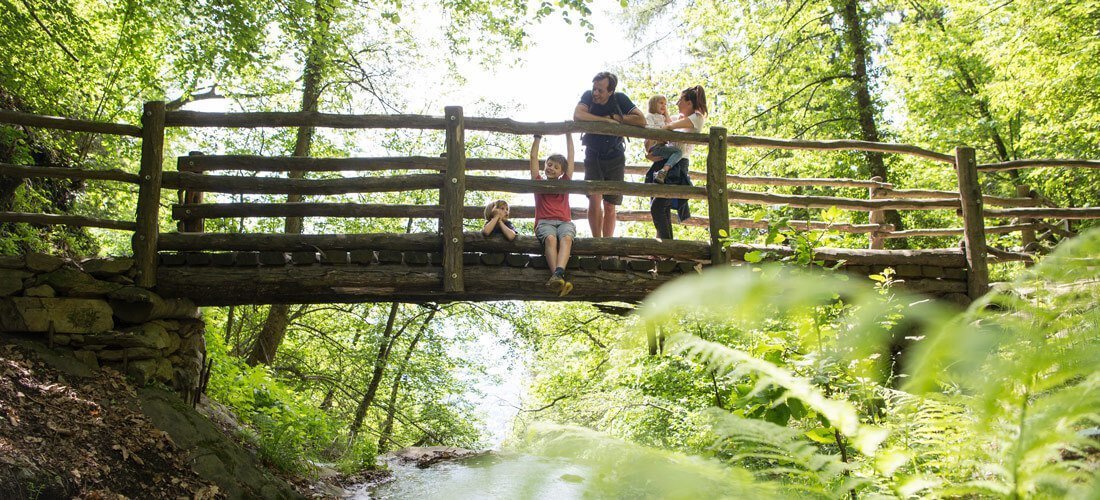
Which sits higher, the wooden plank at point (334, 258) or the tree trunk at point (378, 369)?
the wooden plank at point (334, 258)

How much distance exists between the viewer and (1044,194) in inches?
575

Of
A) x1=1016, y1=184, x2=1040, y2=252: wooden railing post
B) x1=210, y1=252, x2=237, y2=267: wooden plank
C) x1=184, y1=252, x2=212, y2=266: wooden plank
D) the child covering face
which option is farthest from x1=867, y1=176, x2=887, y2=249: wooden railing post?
x1=184, y1=252, x2=212, y2=266: wooden plank

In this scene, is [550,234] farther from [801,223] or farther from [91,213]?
[91,213]

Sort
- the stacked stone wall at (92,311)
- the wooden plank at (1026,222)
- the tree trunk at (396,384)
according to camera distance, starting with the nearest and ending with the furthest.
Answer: the stacked stone wall at (92,311)
the wooden plank at (1026,222)
the tree trunk at (396,384)

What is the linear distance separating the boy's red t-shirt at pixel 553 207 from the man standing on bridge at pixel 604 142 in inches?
14.2

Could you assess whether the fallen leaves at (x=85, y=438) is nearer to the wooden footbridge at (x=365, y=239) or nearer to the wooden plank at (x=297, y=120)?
the wooden footbridge at (x=365, y=239)

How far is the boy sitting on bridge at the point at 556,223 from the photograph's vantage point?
18.3 ft

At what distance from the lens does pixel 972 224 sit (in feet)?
22.1

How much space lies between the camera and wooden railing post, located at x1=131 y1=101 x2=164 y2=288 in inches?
218

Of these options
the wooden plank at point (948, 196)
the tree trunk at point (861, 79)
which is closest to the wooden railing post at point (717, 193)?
the wooden plank at point (948, 196)

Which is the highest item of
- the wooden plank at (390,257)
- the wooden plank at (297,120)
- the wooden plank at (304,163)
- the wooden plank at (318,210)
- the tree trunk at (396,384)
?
the wooden plank at (297,120)

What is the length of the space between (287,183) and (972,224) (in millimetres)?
6013

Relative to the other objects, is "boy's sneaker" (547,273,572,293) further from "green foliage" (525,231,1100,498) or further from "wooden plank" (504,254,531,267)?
"green foliage" (525,231,1100,498)

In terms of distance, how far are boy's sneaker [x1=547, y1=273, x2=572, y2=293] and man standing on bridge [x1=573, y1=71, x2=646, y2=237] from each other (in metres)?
1.01
